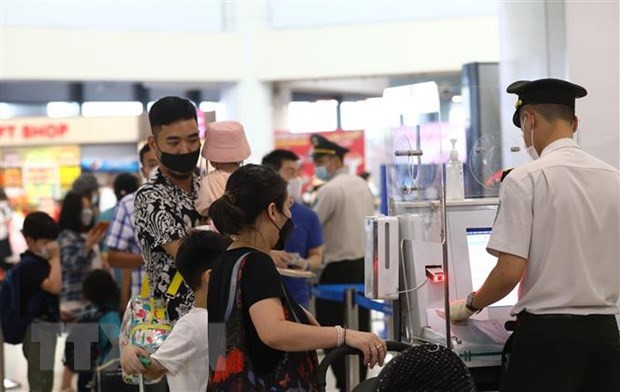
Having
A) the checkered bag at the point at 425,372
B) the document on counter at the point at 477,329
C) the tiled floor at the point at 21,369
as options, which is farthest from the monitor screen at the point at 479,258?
the tiled floor at the point at 21,369

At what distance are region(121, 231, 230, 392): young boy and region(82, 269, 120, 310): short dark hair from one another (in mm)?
2448

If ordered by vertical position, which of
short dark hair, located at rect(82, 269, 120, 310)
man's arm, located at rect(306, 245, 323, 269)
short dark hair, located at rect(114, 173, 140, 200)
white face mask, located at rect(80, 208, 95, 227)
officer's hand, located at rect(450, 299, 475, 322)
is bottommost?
short dark hair, located at rect(82, 269, 120, 310)

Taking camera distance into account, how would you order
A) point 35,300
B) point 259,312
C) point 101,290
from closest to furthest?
point 259,312, point 35,300, point 101,290

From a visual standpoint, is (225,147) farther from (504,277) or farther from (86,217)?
(86,217)

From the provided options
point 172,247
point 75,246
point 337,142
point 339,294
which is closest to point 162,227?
point 172,247

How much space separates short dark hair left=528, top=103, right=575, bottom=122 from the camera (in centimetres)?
304

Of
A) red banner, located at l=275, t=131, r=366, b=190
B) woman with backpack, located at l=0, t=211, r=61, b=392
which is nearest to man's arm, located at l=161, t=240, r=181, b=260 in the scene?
woman with backpack, located at l=0, t=211, r=61, b=392

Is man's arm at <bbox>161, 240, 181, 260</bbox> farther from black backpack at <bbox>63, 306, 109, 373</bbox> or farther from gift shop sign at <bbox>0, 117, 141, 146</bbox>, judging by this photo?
gift shop sign at <bbox>0, 117, 141, 146</bbox>

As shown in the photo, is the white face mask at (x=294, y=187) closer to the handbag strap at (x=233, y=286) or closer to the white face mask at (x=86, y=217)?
the white face mask at (x=86, y=217)

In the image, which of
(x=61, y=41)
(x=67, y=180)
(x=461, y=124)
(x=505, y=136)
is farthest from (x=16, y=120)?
(x=505, y=136)

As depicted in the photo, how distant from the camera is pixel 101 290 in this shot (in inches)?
224

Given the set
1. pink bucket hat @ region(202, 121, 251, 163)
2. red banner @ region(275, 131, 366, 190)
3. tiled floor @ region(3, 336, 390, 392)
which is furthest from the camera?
red banner @ region(275, 131, 366, 190)

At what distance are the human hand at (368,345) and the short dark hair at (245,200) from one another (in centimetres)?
38

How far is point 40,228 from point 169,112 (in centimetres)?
242
